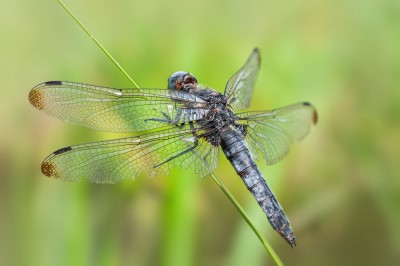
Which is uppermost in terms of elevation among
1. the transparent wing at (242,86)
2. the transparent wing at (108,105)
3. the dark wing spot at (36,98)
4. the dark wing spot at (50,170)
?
the dark wing spot at (36,98)

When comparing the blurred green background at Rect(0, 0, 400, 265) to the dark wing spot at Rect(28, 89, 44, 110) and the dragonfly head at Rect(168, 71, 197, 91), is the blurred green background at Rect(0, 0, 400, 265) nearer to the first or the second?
the dragonfly head at Rect(168, 71, 197, 91)

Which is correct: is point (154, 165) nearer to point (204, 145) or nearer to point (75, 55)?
point (204, 145)

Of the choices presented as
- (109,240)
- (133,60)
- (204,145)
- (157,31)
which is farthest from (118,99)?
(157,31)

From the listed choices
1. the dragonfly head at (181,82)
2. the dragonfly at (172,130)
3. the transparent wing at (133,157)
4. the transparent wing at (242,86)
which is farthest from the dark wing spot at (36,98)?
the transparent wing at (242,86)

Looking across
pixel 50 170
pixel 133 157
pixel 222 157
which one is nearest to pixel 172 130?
pixel 133 157

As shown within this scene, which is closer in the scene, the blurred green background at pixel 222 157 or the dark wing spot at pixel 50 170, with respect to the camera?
the dark wing spot at pixel 50 170

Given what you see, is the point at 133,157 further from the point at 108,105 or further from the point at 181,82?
the point at 181,82

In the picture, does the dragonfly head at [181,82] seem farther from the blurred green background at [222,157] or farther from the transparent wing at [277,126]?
the blurred green background at [222,157]
